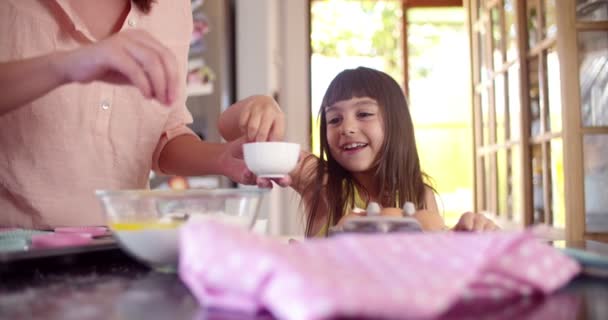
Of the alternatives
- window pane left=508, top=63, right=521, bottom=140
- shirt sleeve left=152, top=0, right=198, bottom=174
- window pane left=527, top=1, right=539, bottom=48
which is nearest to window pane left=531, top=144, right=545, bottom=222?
window pane left=508, top=63, right=521, bottom=140

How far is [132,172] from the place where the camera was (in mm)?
1284

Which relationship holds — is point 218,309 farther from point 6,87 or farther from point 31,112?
point 31,112

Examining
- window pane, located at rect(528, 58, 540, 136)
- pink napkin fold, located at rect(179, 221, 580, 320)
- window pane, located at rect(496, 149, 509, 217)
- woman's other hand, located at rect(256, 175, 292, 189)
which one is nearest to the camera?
pink napkin fold, located at rect(179, 221, 580, 320)

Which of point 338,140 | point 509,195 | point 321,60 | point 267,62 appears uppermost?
point 321,60

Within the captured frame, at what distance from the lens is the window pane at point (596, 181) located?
266 cm

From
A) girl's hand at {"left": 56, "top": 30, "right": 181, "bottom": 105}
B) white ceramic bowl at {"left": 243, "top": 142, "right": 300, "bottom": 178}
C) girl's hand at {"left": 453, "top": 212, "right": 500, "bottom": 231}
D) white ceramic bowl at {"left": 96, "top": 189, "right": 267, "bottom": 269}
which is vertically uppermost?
girl's hand at {"left": 56, "top": 30, "right": 181, "bottom": 105}

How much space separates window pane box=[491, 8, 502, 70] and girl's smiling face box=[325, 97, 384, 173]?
223 centimetres

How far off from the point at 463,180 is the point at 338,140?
185 inches

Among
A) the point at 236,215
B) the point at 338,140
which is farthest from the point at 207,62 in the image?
the point at 236,215

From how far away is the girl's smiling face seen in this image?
1.74m

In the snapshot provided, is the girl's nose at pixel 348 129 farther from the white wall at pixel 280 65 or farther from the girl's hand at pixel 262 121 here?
the white wall at pixel 280 65

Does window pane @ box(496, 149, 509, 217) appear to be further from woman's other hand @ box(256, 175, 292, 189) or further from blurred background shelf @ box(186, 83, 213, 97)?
woman's other hand @ box(256, 175, 292, 189)

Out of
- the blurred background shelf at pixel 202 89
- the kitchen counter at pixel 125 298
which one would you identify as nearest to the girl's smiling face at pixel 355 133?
the kitchen counter at pixel 125 298

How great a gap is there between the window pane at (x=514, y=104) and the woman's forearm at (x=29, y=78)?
3015mm
